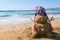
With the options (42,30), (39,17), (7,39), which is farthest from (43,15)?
(7,39)

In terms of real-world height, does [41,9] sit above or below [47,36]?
above

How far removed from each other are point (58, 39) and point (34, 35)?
81 cm

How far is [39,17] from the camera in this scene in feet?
19.0

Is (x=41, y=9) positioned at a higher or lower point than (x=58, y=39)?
higher

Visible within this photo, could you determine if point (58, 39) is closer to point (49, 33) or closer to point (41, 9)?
point (49, 33)

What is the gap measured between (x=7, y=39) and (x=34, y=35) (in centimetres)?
91

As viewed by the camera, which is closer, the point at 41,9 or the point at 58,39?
the point at 58,39

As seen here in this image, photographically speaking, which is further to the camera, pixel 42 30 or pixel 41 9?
pixel 41 9

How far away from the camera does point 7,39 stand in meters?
5.75

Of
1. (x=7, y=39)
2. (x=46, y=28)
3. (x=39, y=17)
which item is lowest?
(x=7, y=39)

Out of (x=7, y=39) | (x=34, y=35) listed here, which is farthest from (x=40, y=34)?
(x=7, y=39)

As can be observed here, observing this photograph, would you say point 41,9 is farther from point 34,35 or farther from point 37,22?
point 34,35

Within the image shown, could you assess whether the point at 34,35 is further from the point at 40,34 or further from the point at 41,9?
the point at 41,9

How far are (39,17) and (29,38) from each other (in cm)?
78
